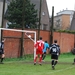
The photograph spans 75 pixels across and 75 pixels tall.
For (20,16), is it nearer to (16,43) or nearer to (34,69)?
(16,43)

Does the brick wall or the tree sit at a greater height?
the tree

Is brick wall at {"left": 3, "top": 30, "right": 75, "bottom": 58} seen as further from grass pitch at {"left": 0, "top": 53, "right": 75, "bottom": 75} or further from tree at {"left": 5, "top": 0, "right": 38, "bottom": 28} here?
tree at {"left": 5, "top": 0, "right": 38, "bottom": 28}

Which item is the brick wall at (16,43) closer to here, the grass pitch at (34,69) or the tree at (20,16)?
the grass pitch at (34,69)

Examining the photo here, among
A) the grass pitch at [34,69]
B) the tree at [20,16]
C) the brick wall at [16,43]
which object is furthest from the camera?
the tree at [20,16]

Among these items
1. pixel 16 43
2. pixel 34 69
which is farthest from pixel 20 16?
pixel 34 69

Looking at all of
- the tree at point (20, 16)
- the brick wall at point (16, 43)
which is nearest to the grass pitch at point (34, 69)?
the brick wall at point (16, 43)

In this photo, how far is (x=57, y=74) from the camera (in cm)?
1706

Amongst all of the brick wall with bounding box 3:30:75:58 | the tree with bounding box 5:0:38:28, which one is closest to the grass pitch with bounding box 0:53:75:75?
the brick wall with bounding box 3:30:75:58

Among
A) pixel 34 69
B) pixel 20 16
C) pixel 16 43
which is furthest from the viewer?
pixel 20 16

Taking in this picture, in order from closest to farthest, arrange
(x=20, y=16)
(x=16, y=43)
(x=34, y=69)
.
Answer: (x=34, y=69)
(x=16, y=43)
(x=20, y=16)

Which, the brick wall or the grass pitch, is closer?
the grass pitch

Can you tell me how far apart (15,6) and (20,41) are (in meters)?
21.3

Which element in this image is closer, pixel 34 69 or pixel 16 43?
pixel 34 69

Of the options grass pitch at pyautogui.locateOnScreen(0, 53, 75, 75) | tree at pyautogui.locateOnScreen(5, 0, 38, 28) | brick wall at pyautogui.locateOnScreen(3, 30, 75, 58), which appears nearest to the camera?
grass pitch at pyautogui.locateOnScreen(0, 53, 75, 75)
